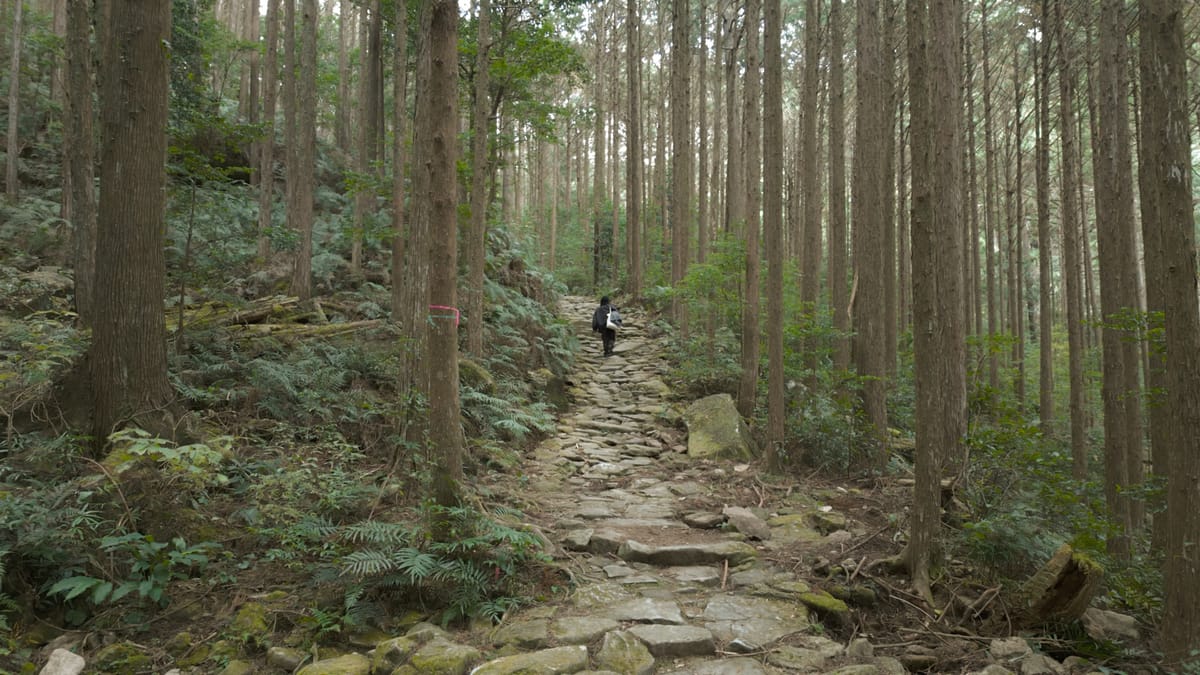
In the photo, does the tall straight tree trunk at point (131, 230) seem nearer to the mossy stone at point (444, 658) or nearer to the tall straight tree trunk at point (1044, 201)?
the mossy stone at point (444, 658)

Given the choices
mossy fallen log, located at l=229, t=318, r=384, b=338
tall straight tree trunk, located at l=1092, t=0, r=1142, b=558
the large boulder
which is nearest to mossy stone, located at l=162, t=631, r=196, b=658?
mossy fallen log, located at l=229, t=318, r=384, b=338

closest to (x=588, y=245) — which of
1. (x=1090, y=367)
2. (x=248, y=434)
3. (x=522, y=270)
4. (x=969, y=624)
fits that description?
(x=522, y=270)

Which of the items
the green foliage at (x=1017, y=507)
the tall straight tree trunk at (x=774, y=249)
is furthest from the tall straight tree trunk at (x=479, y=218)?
the green foliage at (x=1017, y=507)

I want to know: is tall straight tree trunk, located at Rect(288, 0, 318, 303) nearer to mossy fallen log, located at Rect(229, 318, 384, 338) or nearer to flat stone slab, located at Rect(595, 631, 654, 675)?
mossy fallen log, located at Rect(229, 318, 384, 338)

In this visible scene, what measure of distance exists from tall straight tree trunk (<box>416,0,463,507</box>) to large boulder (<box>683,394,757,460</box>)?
A: 5.11m

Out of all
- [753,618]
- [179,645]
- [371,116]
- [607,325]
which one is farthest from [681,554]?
[371,116]

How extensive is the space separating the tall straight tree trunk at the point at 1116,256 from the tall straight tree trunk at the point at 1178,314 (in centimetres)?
557

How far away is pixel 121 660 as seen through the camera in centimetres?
361

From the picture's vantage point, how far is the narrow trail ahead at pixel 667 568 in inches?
151

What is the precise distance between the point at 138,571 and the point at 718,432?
7.17 m

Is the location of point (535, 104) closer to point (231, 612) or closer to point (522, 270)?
point (522, 270)

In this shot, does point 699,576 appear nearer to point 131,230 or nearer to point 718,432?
point 718,432

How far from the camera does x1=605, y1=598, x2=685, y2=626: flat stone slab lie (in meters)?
4.26

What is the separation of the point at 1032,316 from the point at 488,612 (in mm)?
42176
